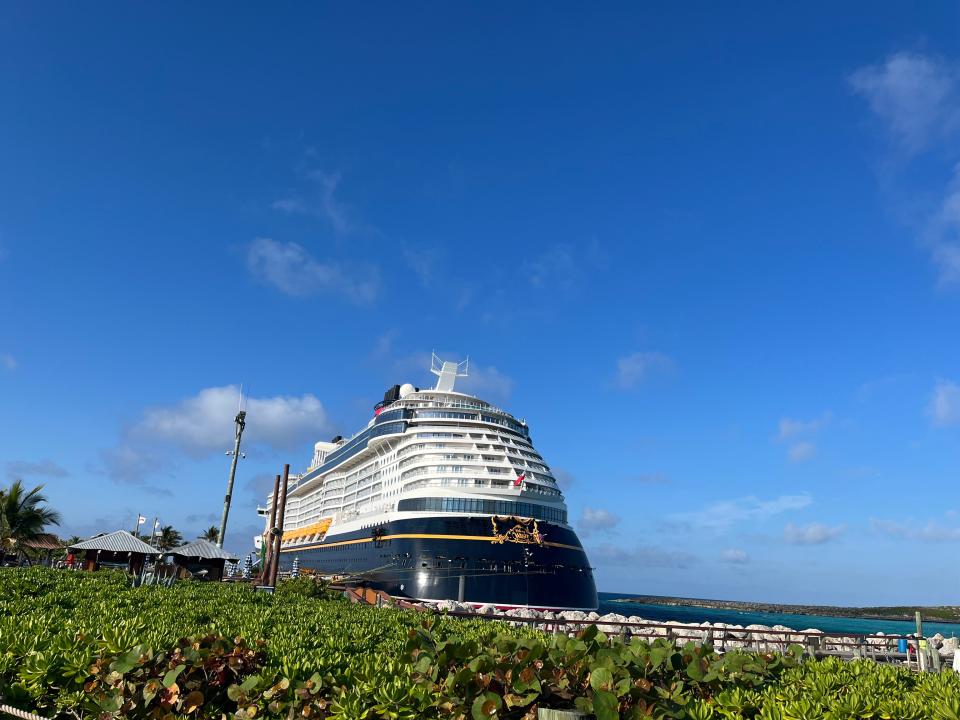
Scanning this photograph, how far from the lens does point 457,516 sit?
137 ft

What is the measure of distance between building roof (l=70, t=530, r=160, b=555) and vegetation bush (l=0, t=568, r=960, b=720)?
29906mm

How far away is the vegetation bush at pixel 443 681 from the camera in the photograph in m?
5.27

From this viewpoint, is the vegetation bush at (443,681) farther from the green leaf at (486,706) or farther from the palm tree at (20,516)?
the palm tree at (20,516)

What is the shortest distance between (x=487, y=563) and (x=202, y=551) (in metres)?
16.9

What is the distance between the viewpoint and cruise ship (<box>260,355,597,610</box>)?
39.8 metres

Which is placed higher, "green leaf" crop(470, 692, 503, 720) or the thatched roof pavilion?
"green leaf" crop(470, 692, 503, 720)

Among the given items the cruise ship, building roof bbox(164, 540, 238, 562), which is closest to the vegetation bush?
the cruise ship

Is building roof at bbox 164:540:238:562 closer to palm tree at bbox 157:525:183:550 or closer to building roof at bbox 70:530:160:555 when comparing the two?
building roof at bbox 70:530:160:555

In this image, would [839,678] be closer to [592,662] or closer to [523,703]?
[592,662]

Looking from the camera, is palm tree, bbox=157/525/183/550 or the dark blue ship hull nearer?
the dark blue ship hull

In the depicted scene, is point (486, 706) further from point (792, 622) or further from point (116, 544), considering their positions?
point (792, 622)

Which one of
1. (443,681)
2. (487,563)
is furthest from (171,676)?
(487,563)

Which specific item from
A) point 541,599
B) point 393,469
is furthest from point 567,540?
point 393,469

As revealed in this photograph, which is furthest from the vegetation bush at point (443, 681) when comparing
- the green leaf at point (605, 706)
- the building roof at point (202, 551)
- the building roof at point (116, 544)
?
the building roof at point (202, 551)
